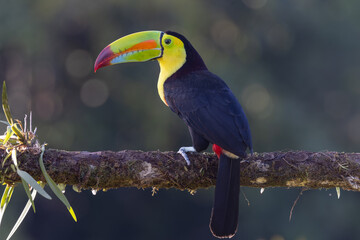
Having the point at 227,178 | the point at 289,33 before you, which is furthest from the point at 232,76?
the point at 227,178

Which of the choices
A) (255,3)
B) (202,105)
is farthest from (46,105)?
(202,105)

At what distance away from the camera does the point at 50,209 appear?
32.8 ft

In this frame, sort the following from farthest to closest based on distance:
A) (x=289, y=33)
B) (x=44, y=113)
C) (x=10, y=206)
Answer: (x=289, y=33)
(x=44, y=113)
(x=10, y=206)

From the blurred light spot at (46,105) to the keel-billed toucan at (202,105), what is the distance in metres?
5.62

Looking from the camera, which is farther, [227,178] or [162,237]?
[162,237]

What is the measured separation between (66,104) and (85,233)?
226 cm

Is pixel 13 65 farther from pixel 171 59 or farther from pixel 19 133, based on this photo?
pixel 19 133

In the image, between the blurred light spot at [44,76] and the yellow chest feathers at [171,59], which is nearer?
the yellow chest feathers at [171,59]

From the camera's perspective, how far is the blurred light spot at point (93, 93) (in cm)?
962

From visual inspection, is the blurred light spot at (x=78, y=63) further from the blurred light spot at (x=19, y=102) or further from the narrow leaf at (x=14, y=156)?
the narrow leaf at (x=14, y=156)

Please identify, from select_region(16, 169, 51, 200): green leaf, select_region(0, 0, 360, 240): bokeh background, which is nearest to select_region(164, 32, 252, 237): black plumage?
select_region(16, 169, 51, 200): green leaf

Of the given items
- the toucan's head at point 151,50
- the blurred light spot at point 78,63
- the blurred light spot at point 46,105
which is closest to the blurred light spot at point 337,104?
the blurred light spot at point 78,63

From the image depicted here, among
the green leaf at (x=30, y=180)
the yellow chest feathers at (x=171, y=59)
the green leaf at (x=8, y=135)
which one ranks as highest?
the yellow chest feathers at (x=171, y=59)

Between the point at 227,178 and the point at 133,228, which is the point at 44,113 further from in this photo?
the point at 227,178
